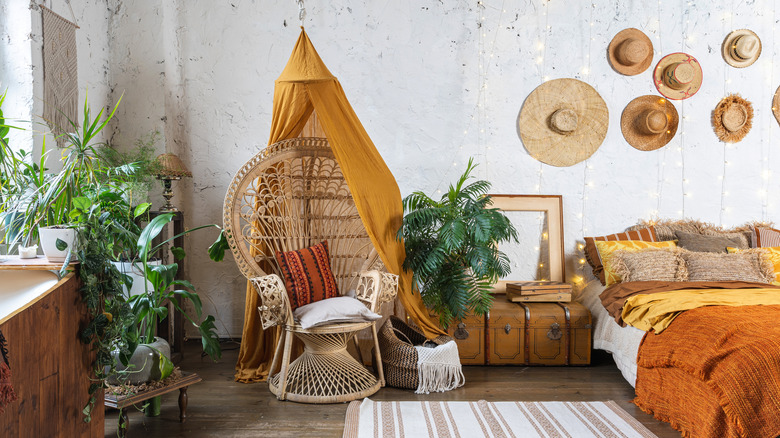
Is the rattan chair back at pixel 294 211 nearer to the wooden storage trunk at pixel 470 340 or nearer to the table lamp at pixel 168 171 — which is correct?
the table lamp at pixel 168 171

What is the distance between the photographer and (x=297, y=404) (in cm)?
280

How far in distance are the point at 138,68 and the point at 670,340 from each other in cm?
366

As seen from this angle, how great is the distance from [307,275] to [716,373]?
6.58 feet

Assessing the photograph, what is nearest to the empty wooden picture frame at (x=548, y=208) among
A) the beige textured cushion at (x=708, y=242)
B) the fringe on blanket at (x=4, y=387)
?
the beige textured cushion at (x=708, y=242)

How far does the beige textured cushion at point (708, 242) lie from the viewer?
12.3 ft

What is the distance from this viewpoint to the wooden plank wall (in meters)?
1.65

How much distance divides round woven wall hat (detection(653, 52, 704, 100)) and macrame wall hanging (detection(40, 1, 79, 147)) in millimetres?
3923

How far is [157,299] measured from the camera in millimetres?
2617

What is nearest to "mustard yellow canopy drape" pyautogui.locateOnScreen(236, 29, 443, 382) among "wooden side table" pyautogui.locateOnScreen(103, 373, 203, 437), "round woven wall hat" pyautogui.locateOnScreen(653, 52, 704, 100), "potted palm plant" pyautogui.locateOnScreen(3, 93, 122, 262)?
"wooden side table" pyautogui.locateOnScreen(103, 373, 203, 437)

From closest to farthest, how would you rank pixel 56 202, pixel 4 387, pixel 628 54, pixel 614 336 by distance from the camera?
1. pixel 4 387
2. pixel 56 202
3. pixel 614 336
4. pixel 628 54

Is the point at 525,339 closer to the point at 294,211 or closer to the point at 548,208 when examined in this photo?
the point at 548,208

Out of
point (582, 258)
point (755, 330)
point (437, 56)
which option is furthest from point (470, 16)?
point (755, 330)

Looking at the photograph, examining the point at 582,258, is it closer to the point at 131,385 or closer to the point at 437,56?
the point at 437,56

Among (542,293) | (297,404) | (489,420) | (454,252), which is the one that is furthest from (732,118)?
(297,404)
